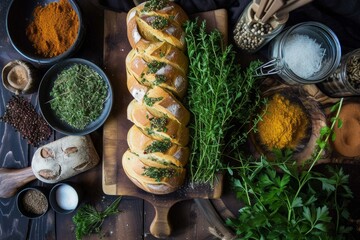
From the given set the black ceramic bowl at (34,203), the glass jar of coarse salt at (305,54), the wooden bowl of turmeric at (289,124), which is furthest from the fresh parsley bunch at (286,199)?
the black ceramic bowl at (34,203)

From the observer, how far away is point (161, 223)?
5.96 feet

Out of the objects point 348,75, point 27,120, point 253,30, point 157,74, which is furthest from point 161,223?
point 348,75

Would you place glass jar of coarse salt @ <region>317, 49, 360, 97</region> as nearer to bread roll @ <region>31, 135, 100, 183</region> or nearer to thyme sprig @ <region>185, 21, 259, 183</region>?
thyme sprig @ <region>185, 21, 259, 183</region>

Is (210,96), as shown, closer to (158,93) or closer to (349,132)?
(158,93)

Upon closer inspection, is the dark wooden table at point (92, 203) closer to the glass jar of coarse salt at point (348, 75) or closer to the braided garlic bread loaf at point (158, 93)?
the braided garlic bread loaf at point (158, 93)

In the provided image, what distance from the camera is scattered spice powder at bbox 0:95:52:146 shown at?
1.86 m

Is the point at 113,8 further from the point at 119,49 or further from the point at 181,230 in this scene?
the point at 181,230

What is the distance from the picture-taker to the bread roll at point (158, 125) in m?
1.61

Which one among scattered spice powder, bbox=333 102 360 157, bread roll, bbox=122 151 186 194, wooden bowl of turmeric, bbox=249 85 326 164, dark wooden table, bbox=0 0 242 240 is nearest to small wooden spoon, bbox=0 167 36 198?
dark wooden table, bbox=0 0 242 240

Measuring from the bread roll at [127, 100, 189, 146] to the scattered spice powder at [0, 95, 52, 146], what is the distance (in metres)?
0.49

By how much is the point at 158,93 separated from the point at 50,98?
0.53 m

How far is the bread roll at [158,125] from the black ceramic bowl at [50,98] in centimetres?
Result: 16

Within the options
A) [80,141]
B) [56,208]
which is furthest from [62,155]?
[56,208]

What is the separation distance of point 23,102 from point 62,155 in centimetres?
34
